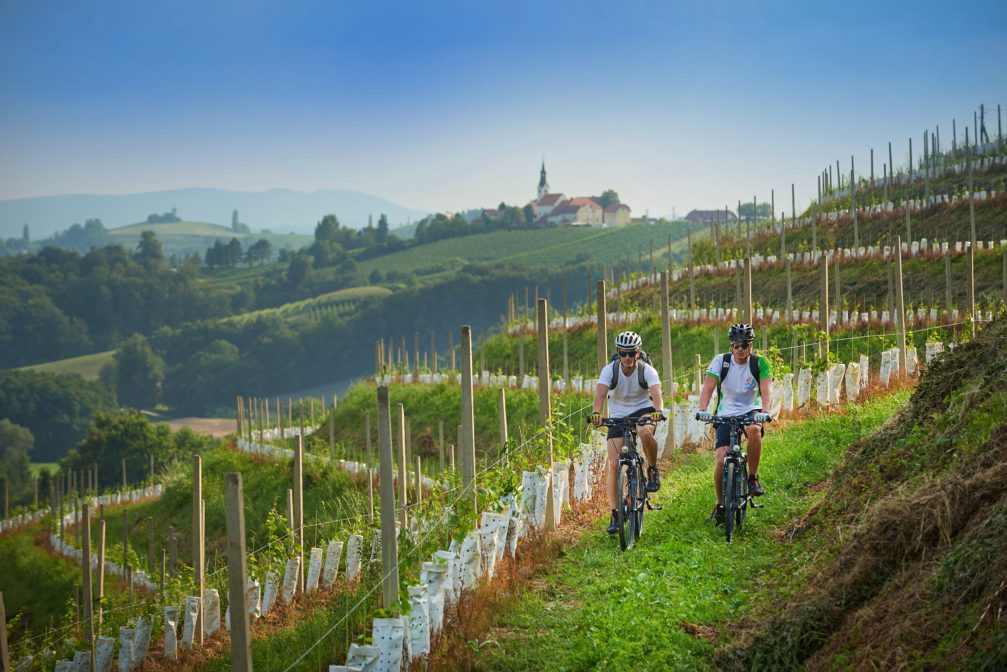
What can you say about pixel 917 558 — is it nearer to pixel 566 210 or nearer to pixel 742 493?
pixel 742 493

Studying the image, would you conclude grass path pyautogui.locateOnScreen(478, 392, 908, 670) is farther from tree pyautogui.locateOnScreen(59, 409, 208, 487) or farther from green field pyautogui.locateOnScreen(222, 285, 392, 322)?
green field pyautogui.locateOnScreen(222, 285, 392, 322)

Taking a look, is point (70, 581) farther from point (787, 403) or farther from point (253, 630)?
point (787, 403)

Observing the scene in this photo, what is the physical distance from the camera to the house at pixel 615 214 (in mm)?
145625

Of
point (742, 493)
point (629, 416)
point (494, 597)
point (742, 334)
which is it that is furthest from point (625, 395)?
point (494, 597)

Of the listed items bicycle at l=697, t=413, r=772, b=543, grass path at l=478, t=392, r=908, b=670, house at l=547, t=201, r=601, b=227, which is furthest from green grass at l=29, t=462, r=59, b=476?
bicycle at l=697, t=413, r=772, b=543

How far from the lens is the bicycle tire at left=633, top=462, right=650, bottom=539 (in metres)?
9.05

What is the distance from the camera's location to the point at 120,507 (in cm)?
3341

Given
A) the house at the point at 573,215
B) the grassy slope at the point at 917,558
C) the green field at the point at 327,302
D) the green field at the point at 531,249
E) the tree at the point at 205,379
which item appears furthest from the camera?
the house at the point at 573,215

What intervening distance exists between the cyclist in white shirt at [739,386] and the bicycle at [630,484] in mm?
613

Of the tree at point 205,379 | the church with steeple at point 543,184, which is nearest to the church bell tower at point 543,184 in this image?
the church with steeple at point 543,184

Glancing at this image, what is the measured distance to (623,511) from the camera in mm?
9039

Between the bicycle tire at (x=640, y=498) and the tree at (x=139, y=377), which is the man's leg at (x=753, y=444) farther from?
the tree at (x=139, y=377)

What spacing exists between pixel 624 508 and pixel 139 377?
358 ft

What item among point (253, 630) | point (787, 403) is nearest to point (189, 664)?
point (253, 630)
